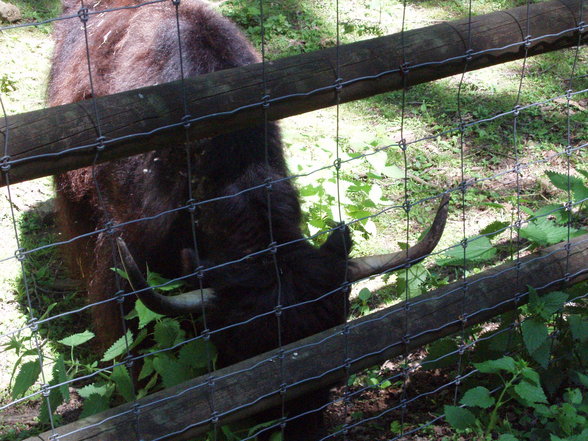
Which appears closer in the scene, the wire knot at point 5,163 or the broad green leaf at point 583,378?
the wire knot at point 5,163

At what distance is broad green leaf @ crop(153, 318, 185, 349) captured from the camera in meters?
3.40

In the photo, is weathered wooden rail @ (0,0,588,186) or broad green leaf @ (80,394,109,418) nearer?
weathered wooden rail @ (0,0,588,186)

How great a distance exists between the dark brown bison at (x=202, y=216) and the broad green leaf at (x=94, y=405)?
0.46m

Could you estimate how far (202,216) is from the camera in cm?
373

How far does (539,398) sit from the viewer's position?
3.25 metres

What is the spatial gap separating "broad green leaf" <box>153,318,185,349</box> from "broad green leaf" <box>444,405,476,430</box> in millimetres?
1273

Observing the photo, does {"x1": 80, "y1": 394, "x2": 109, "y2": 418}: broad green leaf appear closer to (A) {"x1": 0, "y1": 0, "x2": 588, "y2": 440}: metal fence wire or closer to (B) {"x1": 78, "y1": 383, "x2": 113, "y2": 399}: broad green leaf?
(A) {"x1": 0, "y1": 0, "x2": 588, "y2": 440}: metal fence wire

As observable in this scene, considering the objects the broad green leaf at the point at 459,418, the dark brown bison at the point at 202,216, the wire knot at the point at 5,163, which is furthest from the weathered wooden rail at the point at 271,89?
the broad green leaf at the point at 459,418

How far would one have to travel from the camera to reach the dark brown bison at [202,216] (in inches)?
128

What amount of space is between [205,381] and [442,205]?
1322 millimetres

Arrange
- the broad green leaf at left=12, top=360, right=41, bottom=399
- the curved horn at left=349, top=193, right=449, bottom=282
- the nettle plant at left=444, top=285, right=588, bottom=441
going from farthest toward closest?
the curved horn at left=349, top=193, right=449, bottom=282 → the nettle plant at left=444, top=285, right=588, bottom=441 → the broad green leaf at left=12, top=360, right=41, bottom=399

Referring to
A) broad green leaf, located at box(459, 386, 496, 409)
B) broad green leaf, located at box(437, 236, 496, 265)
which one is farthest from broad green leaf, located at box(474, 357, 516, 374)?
broad green leaf, located at box(437, 236, 496, 265)

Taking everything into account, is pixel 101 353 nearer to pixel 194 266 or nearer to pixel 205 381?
pixel 194 266

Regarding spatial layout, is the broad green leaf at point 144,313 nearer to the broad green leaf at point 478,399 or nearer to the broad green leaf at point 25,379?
the broad green leaf at point 25,379
